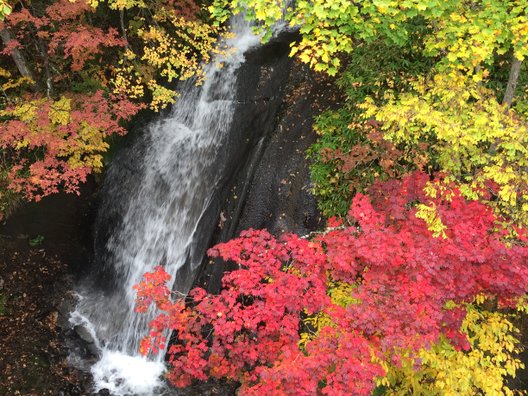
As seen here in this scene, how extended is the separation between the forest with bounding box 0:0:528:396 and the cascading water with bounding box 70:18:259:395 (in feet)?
0.22

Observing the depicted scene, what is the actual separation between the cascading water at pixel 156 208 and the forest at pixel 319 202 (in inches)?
2.6

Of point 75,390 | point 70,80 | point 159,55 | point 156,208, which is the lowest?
point 75,390

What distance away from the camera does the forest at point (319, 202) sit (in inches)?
230

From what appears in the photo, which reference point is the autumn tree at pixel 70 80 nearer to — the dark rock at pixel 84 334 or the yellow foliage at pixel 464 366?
the dark rock at pixel 84 334

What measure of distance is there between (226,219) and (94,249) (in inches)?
223

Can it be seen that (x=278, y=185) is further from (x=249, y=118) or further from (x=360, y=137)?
(x=249, y=118)

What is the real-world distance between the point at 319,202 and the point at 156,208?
537 centimetres

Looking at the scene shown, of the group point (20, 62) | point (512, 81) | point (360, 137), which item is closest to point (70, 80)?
point (20, 62)

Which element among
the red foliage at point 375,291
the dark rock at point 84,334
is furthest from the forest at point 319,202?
the dark rock at point 84,334

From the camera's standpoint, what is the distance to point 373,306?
5.82 meters

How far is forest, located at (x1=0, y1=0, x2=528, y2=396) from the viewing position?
5848mm

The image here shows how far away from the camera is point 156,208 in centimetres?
1206

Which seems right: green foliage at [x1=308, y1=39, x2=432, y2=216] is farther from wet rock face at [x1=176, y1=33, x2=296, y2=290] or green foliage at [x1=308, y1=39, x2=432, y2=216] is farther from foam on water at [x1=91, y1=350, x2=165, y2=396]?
foam on water at [x1=91, y1=350, x2=165, y2=396]

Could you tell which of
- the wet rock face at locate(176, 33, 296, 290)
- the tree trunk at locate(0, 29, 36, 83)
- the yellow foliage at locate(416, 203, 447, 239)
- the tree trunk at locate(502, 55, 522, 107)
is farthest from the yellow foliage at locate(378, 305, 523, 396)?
the tree trunk at locate(0, 29, 36, 83)
